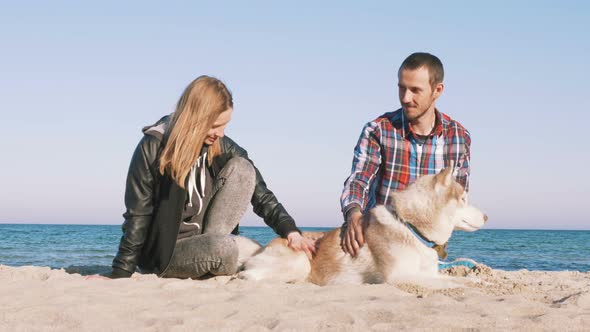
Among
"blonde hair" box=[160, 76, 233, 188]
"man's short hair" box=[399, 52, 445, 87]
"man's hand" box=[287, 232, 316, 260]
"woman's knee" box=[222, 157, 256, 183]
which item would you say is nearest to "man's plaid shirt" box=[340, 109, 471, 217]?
"man's short hair" box=[399, 52, 445, 87]

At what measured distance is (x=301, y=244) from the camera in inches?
227

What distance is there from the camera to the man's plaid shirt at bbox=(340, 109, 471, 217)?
644 cm

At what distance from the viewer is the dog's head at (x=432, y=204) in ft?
17.9

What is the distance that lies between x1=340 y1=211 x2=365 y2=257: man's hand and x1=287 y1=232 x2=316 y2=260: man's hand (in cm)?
36

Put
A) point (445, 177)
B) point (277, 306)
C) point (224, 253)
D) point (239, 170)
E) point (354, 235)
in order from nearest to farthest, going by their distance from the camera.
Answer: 1. point (277, 306)
2. point (445, 177)
3. point (354, 235)
4. point (224, 253)
5. point (239, 170)

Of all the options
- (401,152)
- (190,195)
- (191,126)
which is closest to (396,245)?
(401,152)

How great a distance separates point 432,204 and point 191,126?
94.7 inches

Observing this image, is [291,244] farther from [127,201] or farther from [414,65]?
[414,65]

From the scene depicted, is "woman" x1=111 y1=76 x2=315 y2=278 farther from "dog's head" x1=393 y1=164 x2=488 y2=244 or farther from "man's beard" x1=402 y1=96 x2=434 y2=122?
"man's beard" x1=402 y1=96 x2=434 y2=122

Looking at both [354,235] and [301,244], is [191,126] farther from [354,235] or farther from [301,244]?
[354,235]

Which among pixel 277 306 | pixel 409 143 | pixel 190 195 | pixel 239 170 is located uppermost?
pixel 409 143

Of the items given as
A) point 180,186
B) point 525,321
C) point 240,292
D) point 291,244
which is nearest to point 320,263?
point 291,244

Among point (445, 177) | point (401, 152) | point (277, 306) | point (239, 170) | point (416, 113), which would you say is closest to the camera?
point (277, 306)

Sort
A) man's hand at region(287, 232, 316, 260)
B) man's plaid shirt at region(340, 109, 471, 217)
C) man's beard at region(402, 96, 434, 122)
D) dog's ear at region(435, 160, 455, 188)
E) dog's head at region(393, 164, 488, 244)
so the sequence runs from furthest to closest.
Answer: man's plaid shirt at region(340, 109, 471, 217) → man's beard at region(402, 96, 434, 122) → man's hand at region(287, 232, 316, 260) → dog's head at region(393, 164, 488, 244) → dog's ear at region(435, 160, 455, 188)
